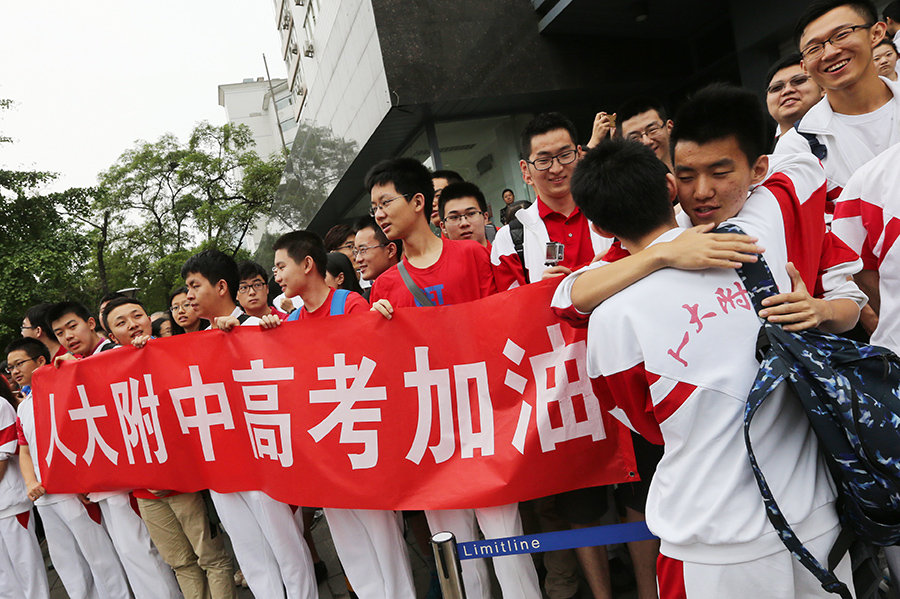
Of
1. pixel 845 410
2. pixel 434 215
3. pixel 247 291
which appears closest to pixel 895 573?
pixel 845 410

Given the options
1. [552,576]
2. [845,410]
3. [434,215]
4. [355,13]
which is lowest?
[552,576]

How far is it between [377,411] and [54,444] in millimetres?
2833

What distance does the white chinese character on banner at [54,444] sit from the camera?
4238 mm

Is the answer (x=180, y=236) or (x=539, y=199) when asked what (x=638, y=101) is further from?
(x=180, y=236)

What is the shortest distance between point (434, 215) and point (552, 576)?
309 centimetres

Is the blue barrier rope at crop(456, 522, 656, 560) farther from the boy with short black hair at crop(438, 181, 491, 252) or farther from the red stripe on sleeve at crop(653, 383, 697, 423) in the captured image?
the boy with short black hair at crop(438, 181, 491, 252)

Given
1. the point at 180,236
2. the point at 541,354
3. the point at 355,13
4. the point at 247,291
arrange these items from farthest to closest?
the point at 180,236, the point at 355,13, the point at 247,291, the point at 541,354

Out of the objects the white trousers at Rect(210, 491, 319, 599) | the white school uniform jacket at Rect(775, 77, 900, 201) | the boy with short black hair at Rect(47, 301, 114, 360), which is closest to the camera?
the white school uniform jacket at Rect(775, 77, 900, 201)

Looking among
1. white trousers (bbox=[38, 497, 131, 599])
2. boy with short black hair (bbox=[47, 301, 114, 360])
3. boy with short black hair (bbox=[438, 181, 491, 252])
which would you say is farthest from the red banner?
boy with short black hair (bbox=[438, 181, 491, 252])

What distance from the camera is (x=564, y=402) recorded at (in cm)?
269

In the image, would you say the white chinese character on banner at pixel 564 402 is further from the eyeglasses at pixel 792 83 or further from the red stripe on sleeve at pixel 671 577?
the eyeglasses at pixel 792 83

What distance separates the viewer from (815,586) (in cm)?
158

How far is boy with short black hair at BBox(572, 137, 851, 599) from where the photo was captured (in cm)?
155

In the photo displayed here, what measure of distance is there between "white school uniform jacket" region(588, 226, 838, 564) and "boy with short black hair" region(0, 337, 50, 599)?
4.97m
